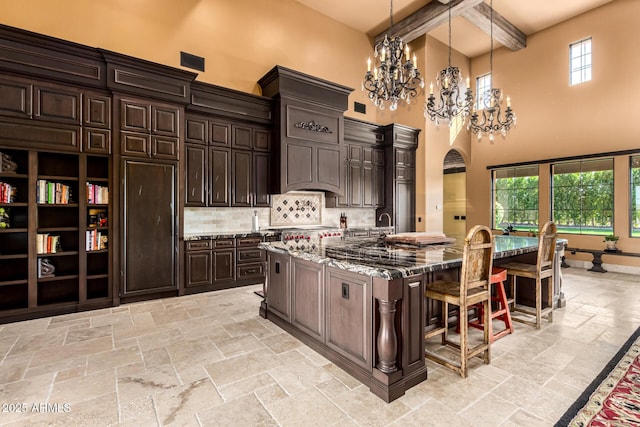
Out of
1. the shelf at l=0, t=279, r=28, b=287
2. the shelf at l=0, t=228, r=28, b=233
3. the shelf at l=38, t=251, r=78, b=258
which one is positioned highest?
the shelf at l=0, t=228, r=28, b=233

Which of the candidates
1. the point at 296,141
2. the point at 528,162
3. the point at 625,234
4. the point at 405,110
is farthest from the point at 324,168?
the point at 625,234

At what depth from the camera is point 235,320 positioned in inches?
137

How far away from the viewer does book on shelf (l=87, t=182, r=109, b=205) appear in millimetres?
3889

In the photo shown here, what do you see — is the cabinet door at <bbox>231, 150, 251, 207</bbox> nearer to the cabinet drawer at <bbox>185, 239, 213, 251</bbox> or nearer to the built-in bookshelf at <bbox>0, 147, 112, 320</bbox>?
the cabinet drawer at <bbox>185, 239, 213, 251</bbox>

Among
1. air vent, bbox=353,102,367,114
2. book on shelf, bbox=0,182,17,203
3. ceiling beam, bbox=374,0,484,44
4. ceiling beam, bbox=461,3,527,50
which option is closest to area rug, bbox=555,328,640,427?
book on shelf, bbox=0,182,17,203

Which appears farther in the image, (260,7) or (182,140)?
(260,7)

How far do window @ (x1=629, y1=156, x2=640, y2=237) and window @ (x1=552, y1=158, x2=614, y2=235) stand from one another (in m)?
0.31

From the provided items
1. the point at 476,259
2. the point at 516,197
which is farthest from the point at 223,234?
the point at 516,197

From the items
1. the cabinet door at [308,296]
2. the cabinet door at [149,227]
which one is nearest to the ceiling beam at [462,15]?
the cabinet door at [149,227]

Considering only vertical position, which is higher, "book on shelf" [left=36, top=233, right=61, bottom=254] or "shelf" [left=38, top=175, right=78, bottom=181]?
"shelf" [left=38, top=175, right=78, bottom=181]

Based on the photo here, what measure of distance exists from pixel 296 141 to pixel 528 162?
5694 millimetres

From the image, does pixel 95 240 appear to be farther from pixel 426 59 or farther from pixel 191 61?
pixel 426 59

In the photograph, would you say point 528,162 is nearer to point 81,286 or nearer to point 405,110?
point 405,110

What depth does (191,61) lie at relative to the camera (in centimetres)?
512
